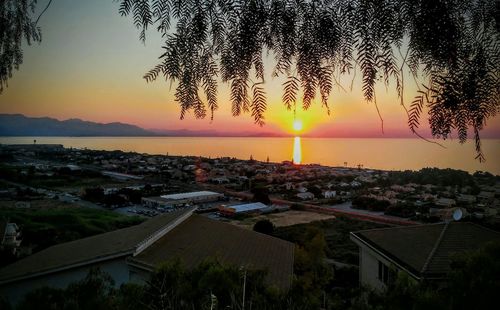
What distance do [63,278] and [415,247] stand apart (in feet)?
21.6

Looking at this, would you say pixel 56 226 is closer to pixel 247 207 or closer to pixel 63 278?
pixel 63 278

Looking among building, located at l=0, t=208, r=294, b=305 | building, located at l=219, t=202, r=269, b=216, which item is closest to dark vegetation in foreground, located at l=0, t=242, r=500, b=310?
building, located at l=0, t=208, r=294, b=305

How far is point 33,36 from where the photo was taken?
92.5 inches

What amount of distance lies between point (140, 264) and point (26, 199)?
30.3 metres

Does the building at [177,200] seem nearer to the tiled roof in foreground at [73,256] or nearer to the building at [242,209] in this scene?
the building at [242,209]

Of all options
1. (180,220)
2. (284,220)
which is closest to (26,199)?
(284,220)

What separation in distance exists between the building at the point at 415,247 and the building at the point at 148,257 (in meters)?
1.78

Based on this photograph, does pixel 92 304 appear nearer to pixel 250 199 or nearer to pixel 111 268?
pixel 111 268

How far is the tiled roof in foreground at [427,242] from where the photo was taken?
225 inches

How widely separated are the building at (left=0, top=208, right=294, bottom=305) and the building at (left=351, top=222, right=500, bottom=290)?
1.78 metres

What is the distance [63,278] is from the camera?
19.5 feet

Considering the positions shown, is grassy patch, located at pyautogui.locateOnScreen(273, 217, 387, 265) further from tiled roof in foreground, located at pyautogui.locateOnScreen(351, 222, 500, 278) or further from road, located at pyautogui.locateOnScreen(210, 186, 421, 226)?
tiled roof in foreground, located at pyautogui.locateOnScreen(351, 222, 500, 278)

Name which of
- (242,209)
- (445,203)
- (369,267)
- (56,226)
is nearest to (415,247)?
(369,267)

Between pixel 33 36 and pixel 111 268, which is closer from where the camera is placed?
pixel 33 36
